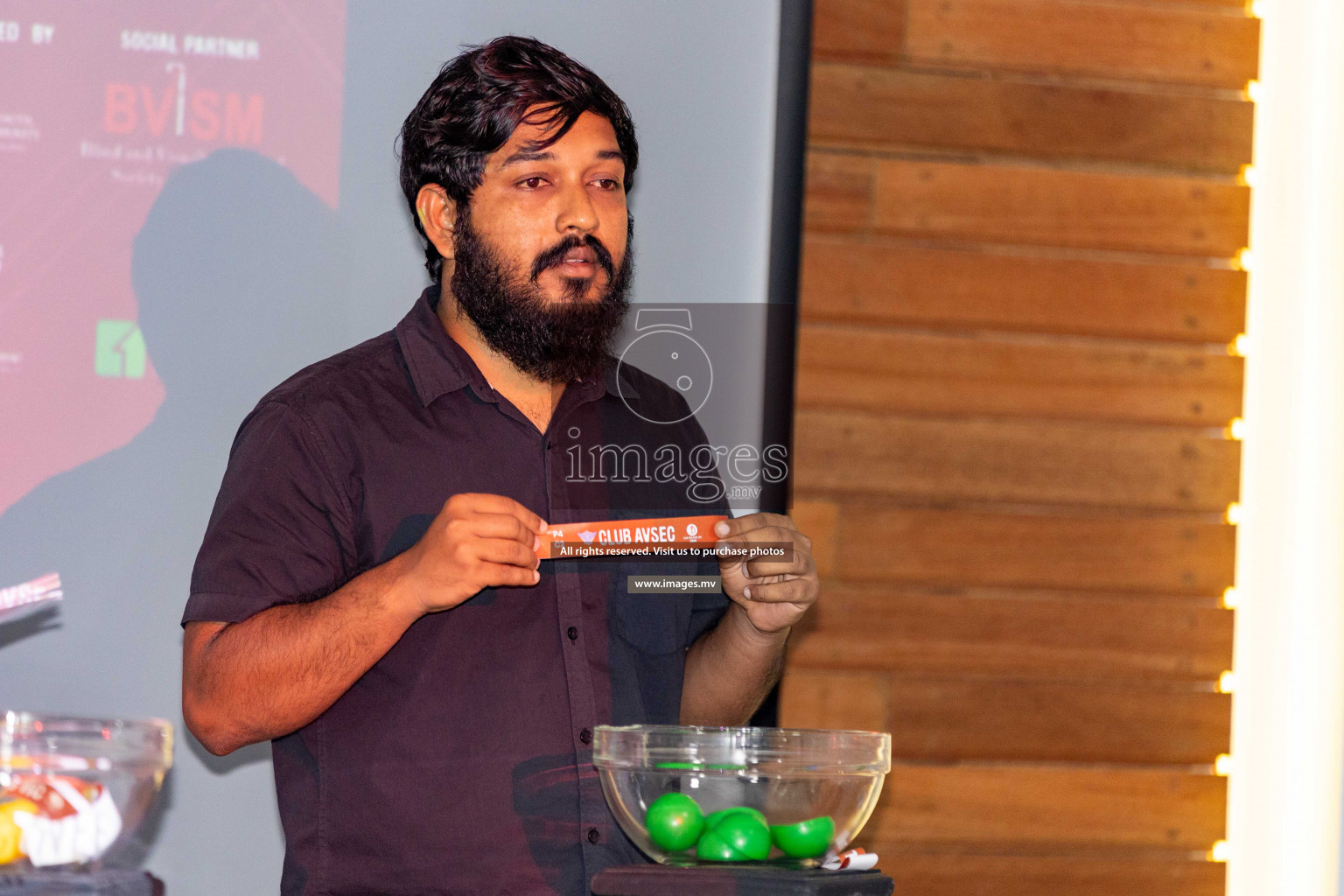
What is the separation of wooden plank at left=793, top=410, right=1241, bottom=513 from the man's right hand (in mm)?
1209

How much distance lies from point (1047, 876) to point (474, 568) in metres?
1.68

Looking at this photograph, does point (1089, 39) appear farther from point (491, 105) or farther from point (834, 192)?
point (491, 105)

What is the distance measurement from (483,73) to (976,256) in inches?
48.7

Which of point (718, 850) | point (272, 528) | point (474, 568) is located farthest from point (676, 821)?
point (272, 528)

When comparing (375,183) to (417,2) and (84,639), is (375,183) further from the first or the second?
(84,639)

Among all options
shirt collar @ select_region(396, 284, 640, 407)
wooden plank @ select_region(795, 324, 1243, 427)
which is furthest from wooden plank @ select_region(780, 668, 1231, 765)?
shirt collar @ select_region(396, 284, 640, 407)

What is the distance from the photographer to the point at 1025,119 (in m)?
2.57

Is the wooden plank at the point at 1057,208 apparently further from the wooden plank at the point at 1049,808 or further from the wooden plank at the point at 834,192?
the wooden plank at the point at 1049,808

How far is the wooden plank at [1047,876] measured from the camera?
2.44 m

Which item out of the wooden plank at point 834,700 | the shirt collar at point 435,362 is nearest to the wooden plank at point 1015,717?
the wooden plank at point 834,700

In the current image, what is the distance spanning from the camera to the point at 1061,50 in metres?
2.59

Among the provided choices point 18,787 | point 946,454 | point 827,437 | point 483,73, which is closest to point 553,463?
point 483,73

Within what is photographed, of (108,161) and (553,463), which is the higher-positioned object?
(108,161)

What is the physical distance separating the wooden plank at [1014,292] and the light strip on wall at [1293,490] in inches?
4.9
